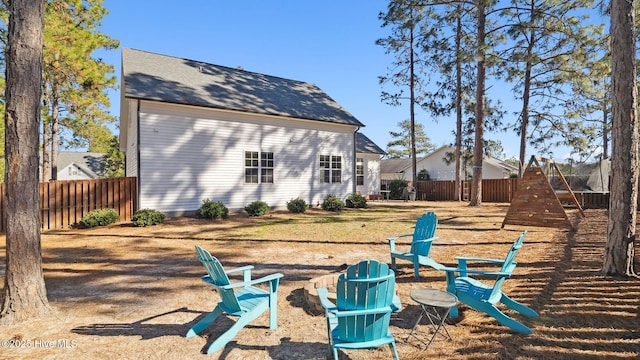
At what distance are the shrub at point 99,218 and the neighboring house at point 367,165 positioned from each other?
14.6m

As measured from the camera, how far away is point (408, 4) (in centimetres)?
1655

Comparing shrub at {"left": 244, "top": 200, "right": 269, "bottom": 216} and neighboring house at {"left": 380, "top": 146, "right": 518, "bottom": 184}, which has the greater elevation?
neighboring house at {"left": 380, "top": 146, "right": 518, "bottom": 184}

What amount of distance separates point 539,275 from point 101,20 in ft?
83.6

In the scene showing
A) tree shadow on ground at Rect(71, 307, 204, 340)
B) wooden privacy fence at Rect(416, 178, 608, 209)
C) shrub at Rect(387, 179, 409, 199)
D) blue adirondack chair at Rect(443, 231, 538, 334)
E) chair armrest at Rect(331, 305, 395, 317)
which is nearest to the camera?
chair armrest at Rect(331, 305, 395, 317)

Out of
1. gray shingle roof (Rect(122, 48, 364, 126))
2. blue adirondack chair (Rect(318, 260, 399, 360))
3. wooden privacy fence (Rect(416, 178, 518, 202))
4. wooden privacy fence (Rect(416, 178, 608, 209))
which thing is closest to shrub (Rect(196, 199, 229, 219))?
gray shingle roof (Rect(122, 48, 364, 126))

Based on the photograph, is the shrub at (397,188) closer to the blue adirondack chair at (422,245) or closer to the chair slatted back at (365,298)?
the blue adirondack chair at (422,245)

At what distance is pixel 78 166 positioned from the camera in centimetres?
4438

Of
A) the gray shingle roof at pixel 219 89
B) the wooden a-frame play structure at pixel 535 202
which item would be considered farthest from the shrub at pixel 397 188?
the wooden a-frame play structure at pixel 535 202

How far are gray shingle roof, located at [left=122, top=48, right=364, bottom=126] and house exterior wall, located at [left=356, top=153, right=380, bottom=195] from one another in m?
6.23

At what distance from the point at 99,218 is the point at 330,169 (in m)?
10.1

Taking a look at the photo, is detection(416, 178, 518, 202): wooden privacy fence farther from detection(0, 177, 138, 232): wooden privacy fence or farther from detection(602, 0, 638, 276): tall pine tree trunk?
detection(0, 177, 138, 232): wooden privacy fence

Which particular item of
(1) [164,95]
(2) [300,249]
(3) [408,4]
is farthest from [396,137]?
(2) [300,249]

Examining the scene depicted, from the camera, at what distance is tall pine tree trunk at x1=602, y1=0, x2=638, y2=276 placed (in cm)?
460

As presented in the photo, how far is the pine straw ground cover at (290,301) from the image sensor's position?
A: 290 cm
